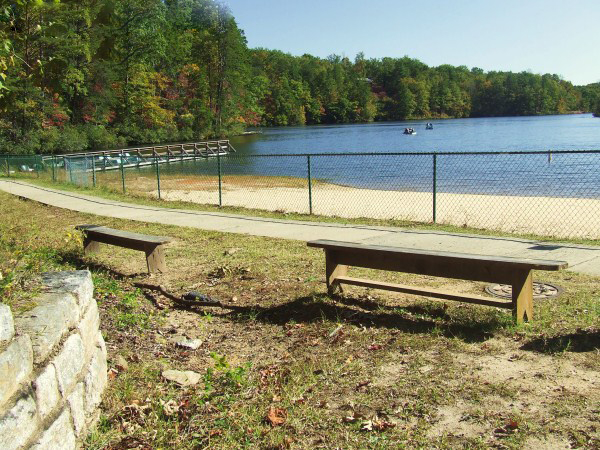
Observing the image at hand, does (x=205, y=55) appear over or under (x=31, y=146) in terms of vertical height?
over

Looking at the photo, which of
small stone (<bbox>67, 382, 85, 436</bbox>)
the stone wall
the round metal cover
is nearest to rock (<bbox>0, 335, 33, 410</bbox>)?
the stone wall

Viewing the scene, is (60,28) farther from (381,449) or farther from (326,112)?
(326,112)

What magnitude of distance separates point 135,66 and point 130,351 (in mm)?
71693

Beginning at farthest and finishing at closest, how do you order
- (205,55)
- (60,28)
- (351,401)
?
(205,55) → (351,401) → (60,28)

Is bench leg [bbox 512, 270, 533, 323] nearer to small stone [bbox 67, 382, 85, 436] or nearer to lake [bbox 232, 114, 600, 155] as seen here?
small stone [bbox 67, 382, 85, 436]

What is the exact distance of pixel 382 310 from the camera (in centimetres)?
585

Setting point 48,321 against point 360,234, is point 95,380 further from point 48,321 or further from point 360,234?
point 360,234

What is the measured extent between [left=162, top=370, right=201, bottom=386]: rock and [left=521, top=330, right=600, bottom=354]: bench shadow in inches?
96.8

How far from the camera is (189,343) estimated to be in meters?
5.20

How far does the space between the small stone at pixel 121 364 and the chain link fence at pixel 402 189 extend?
7.81 m

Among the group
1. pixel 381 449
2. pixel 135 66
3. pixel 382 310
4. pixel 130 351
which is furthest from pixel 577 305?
pixel 135 66

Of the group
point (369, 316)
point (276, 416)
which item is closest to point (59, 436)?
point (276, 416)

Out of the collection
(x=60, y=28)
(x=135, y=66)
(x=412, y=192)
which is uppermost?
(x=135, y=66)

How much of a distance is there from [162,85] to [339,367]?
264 feet
